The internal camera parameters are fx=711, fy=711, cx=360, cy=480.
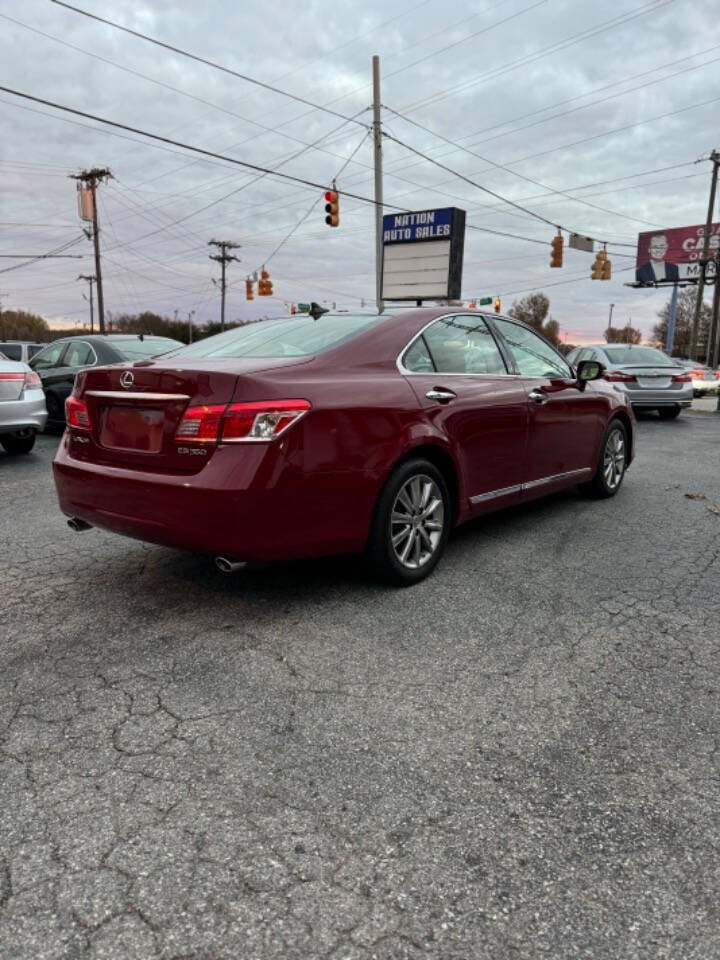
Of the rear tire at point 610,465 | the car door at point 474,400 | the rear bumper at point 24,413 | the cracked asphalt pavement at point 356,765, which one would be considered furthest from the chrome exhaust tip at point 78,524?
the rear bumper at point 24,413

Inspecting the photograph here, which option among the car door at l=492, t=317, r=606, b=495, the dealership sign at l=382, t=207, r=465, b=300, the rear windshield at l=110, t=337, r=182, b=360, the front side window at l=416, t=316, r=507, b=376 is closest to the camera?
the front side window at l=416, t=316, r=507, b=376

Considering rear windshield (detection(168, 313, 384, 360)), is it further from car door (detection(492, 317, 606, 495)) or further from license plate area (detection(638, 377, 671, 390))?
license plate area (detection(638, 377, 671, 390))

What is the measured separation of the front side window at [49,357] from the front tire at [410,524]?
8.06 m

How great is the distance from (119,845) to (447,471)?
280 centimetres

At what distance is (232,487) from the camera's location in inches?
123

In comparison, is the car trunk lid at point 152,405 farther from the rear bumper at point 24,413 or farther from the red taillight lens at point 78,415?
the rear bumper at point 24,413

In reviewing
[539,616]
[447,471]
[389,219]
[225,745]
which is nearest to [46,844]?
[225,745]

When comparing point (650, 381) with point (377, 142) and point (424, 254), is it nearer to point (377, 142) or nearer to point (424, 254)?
point (377, 142)

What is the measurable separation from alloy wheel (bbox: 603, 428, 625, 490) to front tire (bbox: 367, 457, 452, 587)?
A: 2550 millimetres

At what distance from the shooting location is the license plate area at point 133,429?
337cm

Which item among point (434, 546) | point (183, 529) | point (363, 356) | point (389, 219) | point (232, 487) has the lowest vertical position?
point (434, 546)

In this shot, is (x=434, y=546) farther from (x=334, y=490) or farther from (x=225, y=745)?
(x=225, y=745)

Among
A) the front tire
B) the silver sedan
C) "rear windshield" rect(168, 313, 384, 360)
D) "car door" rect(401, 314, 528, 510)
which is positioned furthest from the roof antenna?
the silver sedan

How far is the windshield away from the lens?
1397 centimetres
